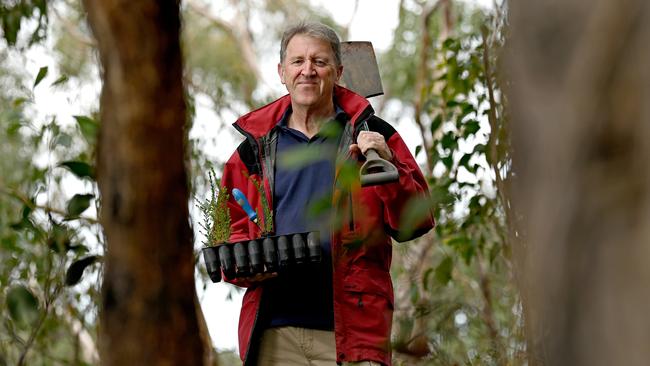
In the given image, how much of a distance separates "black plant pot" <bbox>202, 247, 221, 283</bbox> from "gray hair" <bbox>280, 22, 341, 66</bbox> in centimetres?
71

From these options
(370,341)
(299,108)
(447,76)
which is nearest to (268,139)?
(299,108)

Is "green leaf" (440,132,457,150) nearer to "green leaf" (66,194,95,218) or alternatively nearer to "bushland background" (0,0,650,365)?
"bushland background" (0,0,650,365)

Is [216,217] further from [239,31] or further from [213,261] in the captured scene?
[239,31]

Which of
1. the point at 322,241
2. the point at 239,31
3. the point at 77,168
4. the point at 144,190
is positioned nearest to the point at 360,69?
the point at 322,241

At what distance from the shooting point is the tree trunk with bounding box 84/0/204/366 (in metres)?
1.81

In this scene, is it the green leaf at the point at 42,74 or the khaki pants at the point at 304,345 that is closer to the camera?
Result: the khaki pants at the point at 304,345

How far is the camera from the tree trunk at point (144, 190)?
1.81m

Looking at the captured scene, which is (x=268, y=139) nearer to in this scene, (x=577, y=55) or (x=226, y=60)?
(x=577, y=55)

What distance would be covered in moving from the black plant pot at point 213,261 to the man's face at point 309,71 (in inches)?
21.8

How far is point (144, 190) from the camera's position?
184cm

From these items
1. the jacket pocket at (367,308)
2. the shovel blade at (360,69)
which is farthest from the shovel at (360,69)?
the jacket pocket at (367,308)

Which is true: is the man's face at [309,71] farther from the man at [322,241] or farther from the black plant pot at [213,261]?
the black plant pot at [213,261]

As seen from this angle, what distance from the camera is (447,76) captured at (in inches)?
223

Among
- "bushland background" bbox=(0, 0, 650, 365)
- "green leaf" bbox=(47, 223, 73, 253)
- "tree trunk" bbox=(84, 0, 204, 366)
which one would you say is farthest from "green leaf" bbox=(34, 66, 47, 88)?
"tree trunk" bbox=(84, 0, 204, 366)
